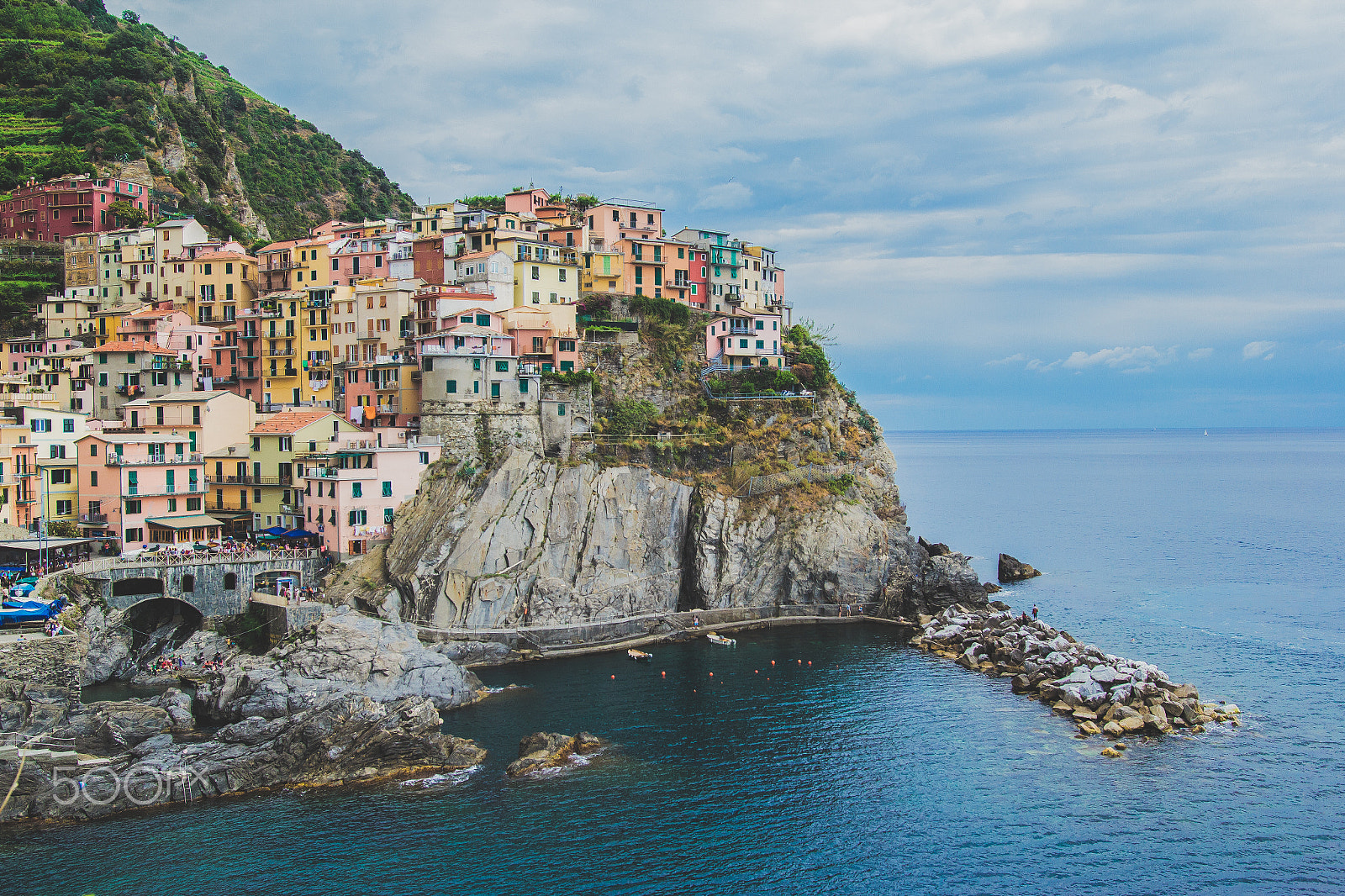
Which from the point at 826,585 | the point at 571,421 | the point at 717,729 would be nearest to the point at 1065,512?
the point at 826,585

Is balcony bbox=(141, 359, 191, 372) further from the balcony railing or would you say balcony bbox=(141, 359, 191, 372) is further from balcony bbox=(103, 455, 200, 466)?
the balcony railing

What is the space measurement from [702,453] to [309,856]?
46259 millimetres

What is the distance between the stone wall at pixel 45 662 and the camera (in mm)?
45656

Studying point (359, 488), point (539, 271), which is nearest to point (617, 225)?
point (539, 271)

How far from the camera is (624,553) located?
69.7 metres

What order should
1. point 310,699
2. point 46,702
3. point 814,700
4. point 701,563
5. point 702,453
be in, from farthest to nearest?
point 702,453 → point 701,563 → point 814,700 → point 310,699 → point 46,702

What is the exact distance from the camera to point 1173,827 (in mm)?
40281

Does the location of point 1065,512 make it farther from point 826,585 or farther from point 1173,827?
point 1173,827

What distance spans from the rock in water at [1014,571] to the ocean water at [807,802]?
23.7 m

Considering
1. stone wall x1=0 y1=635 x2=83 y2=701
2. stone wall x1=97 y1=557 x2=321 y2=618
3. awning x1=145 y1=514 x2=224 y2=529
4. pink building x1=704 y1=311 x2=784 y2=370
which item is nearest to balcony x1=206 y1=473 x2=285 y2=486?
awning x1=145 y1=514 x2=224 y2=529

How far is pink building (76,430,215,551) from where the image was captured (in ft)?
211

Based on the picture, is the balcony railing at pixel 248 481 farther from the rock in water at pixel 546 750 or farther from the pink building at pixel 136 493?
the rock in water at pixel 546 750

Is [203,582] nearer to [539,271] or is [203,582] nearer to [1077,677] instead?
[539,271]

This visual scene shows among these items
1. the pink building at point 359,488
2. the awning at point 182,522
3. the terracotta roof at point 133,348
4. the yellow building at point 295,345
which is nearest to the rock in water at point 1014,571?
the pink building at point 359,488
